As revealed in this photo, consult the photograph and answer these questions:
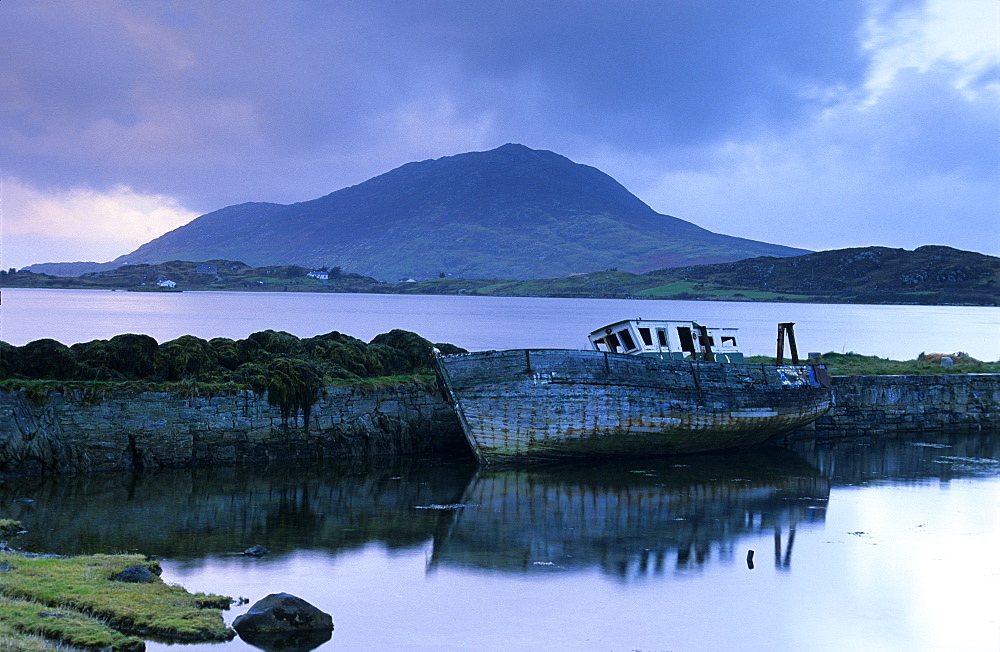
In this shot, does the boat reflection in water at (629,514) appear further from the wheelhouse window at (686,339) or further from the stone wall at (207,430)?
the wheelhouse window at (686,339)

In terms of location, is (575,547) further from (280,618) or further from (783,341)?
(783,341)

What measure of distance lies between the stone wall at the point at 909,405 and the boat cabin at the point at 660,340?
5577 millimetres

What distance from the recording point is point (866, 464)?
89.1 feet

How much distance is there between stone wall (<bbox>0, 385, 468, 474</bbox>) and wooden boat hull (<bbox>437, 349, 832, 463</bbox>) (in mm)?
2801

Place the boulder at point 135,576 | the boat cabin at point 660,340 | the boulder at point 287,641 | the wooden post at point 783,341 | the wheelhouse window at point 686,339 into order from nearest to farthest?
the boulder at point 287,641, the boulder at point 135,576, the boat cabin at point 660,340, the wheelhouse window at point 686,339, the wooden post at point 783,341

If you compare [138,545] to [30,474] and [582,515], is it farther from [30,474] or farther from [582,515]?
[582,515]

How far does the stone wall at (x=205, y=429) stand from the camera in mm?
20766

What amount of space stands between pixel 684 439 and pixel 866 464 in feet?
19.1

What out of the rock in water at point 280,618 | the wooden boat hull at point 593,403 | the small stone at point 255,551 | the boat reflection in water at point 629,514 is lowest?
the boat reflection in water at point 629,514

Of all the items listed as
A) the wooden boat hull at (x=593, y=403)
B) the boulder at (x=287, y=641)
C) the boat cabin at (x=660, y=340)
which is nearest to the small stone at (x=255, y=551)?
the boulder at (x=287, y=641)

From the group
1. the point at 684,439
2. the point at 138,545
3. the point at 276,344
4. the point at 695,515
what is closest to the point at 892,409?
the point at 684,439

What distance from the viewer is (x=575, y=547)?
1683 cm

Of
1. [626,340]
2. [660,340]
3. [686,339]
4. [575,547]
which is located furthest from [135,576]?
[686,339]

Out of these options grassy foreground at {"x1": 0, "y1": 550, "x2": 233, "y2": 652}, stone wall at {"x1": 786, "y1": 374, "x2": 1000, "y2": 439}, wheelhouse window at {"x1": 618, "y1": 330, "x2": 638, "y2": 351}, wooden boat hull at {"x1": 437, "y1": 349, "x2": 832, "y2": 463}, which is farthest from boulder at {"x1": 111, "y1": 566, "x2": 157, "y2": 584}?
stone wall at {"x1": 786, "y1": 374, "x2": 1000, "y2": 439}
